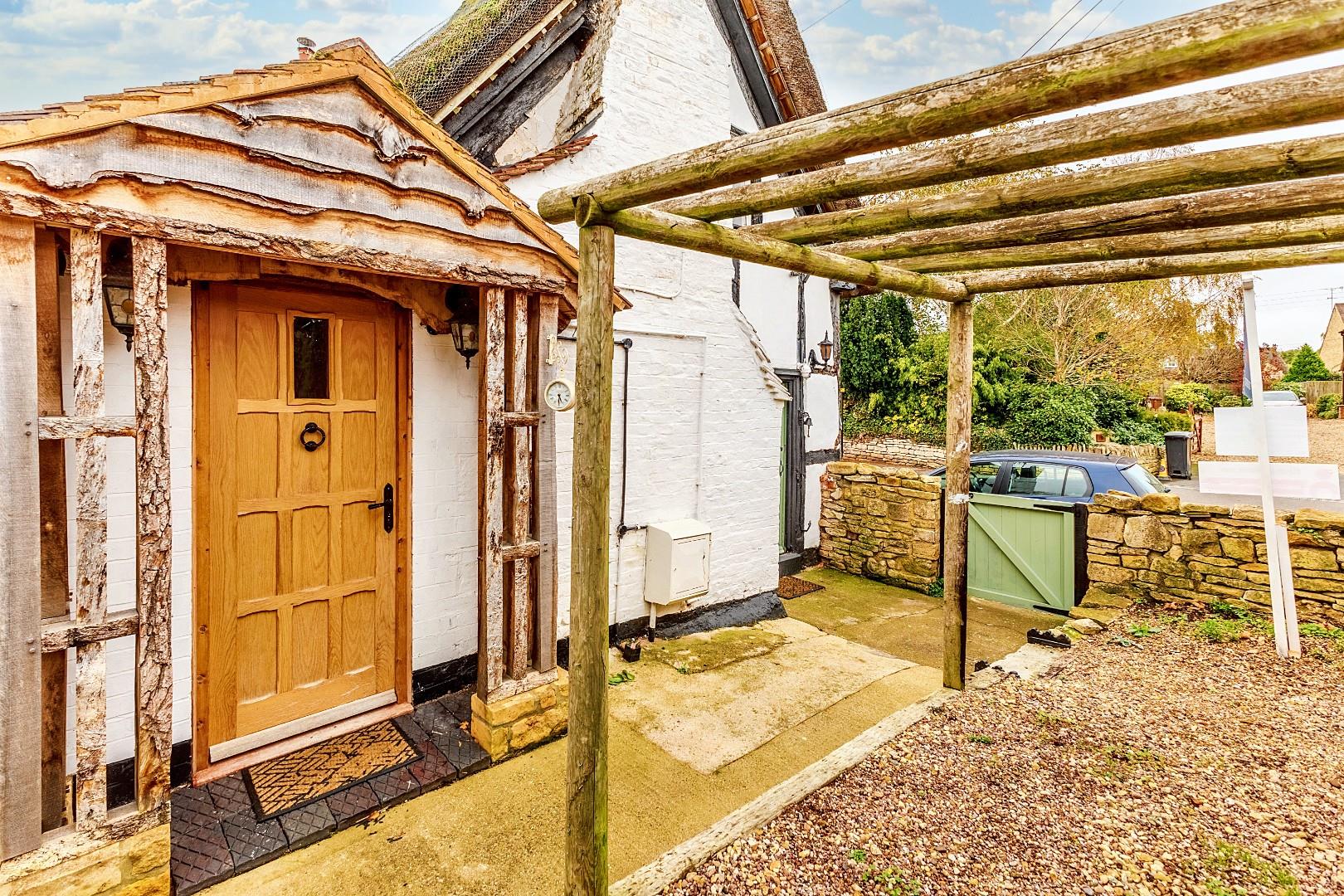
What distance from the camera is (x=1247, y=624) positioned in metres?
4.83

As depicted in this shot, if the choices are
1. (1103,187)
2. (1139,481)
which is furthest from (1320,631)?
(1103,187)

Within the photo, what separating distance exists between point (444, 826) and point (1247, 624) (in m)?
5.75

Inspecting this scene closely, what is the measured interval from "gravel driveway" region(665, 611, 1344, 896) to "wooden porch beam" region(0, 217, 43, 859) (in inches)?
88.9

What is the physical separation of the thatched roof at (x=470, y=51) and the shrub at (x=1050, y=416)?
1153 cm

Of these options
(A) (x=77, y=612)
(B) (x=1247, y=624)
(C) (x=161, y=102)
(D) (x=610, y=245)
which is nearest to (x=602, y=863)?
(A) (x=77, y=612)

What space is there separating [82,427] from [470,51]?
12.6ft

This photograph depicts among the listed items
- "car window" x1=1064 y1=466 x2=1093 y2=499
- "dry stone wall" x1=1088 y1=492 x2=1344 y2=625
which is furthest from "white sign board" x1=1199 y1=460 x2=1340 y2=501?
"car window" x1=1064 y1=466 x2=1093 y2=499

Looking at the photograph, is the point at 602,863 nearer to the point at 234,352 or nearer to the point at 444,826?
the point at 444,826

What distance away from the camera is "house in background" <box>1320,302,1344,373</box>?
34.5m

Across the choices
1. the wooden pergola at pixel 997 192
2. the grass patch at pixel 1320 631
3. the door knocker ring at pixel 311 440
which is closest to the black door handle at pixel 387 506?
the door knocker ring at pixel 311 440

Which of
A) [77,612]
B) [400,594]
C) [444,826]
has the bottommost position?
[444,826]

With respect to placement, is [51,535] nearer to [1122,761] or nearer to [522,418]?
[522,418]

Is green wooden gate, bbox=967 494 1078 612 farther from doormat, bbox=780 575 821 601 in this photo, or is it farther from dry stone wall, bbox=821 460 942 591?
doormat, bbox=780 575 821 601

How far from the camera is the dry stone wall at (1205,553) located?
4.72m
